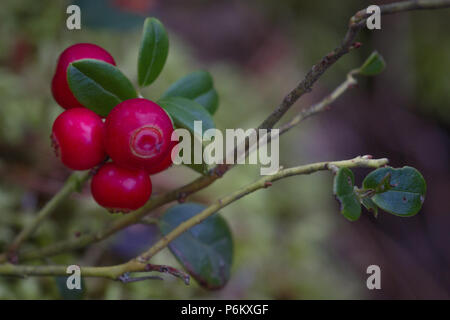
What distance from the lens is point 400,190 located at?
61 cm

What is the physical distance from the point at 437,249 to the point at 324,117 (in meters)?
0.96

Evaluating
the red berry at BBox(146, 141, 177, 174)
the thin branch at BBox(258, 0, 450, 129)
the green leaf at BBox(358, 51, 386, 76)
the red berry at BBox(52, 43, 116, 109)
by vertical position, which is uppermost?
the green leaf at BBox(358, 51, 386, 76)

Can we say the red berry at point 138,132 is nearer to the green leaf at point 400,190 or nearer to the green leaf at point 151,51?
the green leaf at point 151,51

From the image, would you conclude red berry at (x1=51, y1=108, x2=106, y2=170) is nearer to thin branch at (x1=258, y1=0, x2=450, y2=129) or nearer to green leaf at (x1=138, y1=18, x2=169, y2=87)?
green leaf at (x1=138, y1=18, x2=169, y2=87)

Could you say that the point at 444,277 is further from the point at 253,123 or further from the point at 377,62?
the point at 377,62

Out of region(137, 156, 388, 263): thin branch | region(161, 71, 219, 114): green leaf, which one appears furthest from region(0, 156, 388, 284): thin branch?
region(161, 71, 219, 114): green leaf

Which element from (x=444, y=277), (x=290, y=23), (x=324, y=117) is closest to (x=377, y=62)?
(x=444, y=277)

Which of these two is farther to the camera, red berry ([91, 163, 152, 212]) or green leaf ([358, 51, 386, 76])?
green leaf ([358, 51, 386, 76])

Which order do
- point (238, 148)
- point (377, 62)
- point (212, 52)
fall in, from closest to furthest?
point (238, 148)
point (377, 62)
point (212, 52)

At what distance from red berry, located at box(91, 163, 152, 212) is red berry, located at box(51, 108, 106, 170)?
29 millimetres

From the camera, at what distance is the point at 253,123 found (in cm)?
200

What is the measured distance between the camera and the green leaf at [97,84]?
64 cm

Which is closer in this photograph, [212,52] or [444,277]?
Result: [444,277]

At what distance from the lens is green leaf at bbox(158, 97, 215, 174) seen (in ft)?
2.10
